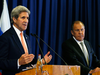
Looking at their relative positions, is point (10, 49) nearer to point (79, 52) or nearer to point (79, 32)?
point (79, 52)

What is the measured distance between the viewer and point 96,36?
175 inches

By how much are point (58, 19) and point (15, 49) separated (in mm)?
2250

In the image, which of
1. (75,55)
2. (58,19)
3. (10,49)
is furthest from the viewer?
(58,19)

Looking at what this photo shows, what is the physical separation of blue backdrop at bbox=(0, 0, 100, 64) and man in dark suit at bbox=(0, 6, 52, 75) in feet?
3.38

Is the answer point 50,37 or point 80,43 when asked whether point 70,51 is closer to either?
point 80,43

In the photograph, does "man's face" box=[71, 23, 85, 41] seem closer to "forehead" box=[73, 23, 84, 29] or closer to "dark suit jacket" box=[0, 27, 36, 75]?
"forehead" box=[73, 23, 84, 29]

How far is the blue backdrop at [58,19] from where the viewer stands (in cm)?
363

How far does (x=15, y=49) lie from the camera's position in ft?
6.97

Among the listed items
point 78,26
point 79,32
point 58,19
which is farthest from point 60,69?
point 58,19

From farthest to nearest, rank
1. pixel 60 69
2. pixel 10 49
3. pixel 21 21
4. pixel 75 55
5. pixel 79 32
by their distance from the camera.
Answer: pixel 79 32 → pixel 75 55 → pixel 21 21 → pixel 10 49 → pixel 60 69

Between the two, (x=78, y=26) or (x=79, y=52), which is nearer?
(x=79, y=52)

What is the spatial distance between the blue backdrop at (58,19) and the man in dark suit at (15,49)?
3.38ft

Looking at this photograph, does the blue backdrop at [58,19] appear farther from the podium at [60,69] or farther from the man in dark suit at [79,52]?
the podium at [60,69]

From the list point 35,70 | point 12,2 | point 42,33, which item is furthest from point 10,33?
point 42,33
